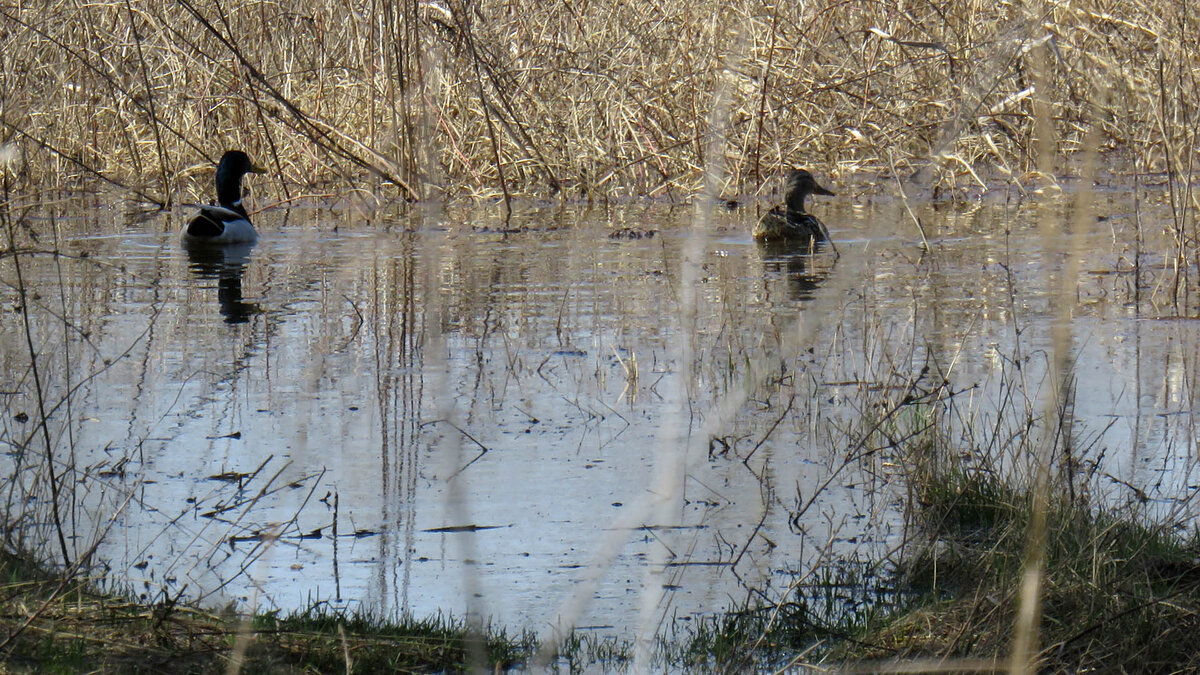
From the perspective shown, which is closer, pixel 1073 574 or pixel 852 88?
pixel 1073 574

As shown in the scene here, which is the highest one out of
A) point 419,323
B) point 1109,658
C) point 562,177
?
point 562,177

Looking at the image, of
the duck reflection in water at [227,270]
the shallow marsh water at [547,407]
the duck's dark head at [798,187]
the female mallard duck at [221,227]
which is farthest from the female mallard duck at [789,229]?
the female mallard duck at [221,227]

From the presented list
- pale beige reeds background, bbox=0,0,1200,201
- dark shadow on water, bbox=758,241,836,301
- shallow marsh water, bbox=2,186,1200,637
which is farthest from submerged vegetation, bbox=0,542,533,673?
pale beige reeds background, bbox=0,0,1200,201

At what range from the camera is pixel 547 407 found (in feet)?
21.1

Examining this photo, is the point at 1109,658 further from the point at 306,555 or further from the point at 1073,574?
the point at 306,555

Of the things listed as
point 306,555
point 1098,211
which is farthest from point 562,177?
point 306,555

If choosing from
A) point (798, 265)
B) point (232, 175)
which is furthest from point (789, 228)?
point (232, 175)

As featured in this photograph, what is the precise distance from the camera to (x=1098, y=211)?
12422 millimetres

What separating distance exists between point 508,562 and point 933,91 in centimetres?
995

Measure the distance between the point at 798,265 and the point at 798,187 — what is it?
196cm

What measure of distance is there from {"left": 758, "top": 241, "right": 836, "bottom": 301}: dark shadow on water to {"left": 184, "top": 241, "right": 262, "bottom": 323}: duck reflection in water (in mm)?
3160

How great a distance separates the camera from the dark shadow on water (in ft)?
31.6

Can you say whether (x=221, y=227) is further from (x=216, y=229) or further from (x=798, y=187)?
(x=798, y=187)

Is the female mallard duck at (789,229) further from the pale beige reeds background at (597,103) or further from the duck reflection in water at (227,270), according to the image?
the duck reflection in water at (227,270)
